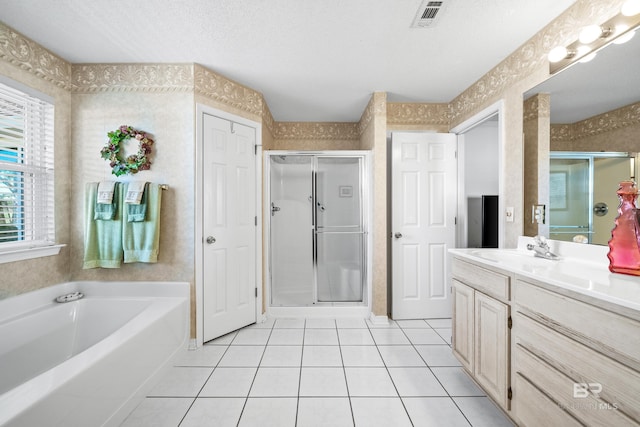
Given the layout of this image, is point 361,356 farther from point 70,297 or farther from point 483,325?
point 70,297

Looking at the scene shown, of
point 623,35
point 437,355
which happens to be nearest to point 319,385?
point 437,355

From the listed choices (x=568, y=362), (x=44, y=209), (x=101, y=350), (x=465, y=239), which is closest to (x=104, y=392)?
(x=101, y=350)

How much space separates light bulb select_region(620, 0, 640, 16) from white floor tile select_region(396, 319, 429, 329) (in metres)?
2.51

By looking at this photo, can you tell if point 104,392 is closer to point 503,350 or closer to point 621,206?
point 503,350

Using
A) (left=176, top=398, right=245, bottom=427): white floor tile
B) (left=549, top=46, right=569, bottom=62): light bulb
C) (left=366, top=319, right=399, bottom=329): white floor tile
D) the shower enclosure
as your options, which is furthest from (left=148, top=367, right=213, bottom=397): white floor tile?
(left=549, top=46, right=569, bottom=62): light bulb

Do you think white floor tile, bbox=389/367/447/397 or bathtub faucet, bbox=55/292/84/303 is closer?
white floor tile, bbox=389/367/447/397

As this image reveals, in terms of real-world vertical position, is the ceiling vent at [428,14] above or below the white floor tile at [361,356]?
above

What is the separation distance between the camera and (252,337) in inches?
93.7

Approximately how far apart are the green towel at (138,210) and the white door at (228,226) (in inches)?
17.1

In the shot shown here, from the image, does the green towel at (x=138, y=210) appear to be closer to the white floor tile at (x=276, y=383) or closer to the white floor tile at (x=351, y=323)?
the white floor tile at (x=276, y=383)

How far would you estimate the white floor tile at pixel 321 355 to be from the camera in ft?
6.44

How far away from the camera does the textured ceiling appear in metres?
1.55

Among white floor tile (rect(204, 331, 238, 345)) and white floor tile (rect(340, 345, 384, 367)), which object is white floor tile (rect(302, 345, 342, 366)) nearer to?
white floor tile (rect(340, 345, 384, 367))

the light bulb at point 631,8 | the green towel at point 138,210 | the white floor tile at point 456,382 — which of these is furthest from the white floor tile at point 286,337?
the light bulb at point 631,8
